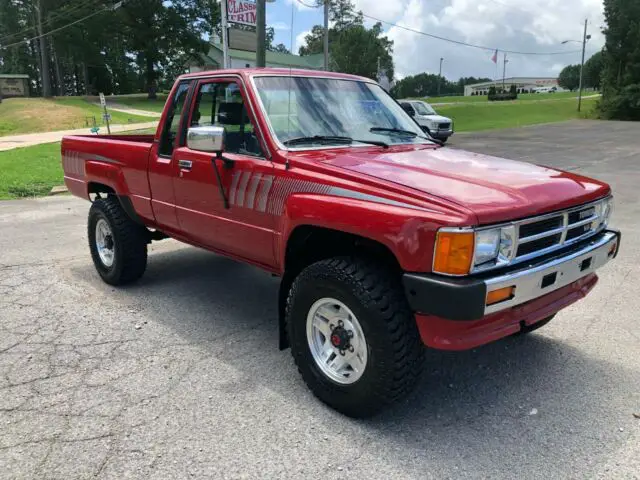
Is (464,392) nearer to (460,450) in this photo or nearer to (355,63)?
(460,450)

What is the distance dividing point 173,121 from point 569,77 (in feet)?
490

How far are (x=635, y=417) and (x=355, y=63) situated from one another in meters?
77.8

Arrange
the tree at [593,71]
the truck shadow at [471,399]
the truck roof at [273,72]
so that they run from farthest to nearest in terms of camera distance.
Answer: the tree at [593,71], the truck roof at [273,72], the truck shadow at [471,399]

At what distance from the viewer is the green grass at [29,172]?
36.8 ft

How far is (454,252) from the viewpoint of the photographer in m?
2.59

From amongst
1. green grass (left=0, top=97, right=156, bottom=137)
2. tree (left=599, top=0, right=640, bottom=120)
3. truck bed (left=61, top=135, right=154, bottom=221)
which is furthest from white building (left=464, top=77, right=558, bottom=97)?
truck bed (left=61, top=135, right=154, bottom=221)

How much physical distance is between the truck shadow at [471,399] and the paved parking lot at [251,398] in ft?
0.04

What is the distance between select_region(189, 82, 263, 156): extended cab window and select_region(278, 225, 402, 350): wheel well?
0.69m

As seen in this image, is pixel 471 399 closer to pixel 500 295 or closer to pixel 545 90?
pixel 500 295

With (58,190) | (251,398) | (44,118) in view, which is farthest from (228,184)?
(44,118)

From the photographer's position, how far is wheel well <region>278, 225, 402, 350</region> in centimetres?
301

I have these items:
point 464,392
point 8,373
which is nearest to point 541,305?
point 464,392

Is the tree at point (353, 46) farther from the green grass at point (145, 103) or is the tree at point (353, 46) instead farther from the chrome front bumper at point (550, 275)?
the chrome front bumper at point (550, 275)

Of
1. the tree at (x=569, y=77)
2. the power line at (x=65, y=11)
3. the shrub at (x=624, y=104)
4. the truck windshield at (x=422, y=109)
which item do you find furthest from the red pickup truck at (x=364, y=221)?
the tree at (x=569, y=77)
